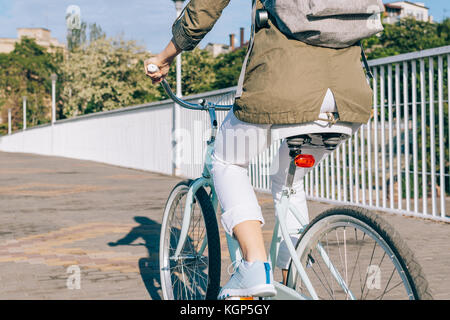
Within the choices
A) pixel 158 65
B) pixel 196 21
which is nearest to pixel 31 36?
pixel 158 65

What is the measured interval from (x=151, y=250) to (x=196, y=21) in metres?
3.29

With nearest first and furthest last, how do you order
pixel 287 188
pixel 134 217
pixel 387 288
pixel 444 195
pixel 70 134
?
pixel 387 288 < pixel 287 188 < pixel 444 195 < pixel 134 217 < pixel 70 134

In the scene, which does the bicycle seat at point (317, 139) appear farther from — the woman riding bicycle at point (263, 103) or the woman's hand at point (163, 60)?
the woman's hand at point (163, 60)

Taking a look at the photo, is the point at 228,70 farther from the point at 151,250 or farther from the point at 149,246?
the point at 151,250

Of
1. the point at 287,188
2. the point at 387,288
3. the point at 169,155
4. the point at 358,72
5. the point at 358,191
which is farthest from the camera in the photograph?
the point at 169,155

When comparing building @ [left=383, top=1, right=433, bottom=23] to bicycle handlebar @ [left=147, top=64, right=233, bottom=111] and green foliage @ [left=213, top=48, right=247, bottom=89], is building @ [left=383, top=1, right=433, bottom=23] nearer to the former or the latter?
green foliage @ [left=213, top=48, right=247, bottom=89]

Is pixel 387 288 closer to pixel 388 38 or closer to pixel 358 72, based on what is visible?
pixel 358 72

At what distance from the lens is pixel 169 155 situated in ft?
53.0

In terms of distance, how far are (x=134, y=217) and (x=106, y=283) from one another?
3.35m

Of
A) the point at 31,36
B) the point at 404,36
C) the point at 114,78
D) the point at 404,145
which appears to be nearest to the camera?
the point at 404,145

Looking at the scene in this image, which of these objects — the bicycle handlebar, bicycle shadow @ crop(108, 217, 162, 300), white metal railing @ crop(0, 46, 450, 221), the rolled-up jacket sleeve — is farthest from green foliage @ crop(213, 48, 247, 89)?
the rolled-up jacket sleeve

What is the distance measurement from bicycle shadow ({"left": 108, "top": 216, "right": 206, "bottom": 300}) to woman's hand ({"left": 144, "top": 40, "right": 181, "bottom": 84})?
0.99 metres

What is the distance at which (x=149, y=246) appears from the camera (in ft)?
18.4
